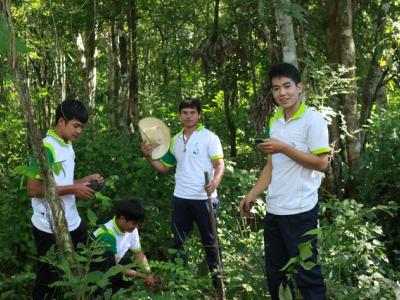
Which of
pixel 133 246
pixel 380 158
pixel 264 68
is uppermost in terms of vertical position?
pixel 264 68

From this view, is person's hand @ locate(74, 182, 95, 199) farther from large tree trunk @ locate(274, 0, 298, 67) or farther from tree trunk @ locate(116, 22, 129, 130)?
tree trunk @ locate(116, 22, 129, 130)

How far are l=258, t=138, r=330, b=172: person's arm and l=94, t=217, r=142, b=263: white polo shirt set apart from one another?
1.69 m

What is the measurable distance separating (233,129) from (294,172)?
20.0 feet

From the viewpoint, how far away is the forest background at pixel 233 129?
431 centimetres

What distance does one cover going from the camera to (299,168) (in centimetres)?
369

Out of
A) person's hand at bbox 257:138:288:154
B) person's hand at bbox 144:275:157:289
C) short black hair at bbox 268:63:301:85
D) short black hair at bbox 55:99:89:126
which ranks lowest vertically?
person's hand at bbox 144:275:157:289

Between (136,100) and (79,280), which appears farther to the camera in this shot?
(136,100)

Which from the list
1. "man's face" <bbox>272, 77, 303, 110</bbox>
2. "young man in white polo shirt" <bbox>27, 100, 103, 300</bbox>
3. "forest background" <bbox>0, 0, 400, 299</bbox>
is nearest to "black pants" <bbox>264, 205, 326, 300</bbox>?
"forest background" <bbox>0, 0, 400, 299</bbox>

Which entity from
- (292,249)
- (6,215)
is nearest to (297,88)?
(292,249)

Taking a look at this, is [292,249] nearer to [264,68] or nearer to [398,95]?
[264,68]

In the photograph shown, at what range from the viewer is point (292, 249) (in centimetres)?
370

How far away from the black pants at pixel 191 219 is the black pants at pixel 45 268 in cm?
111

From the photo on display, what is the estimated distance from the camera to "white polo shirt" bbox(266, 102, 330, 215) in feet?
11.9

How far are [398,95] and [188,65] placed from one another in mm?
4884
